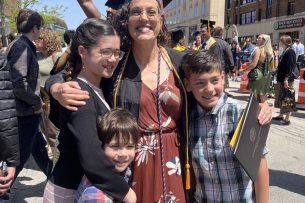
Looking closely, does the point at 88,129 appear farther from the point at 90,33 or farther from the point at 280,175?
the point at 280,175

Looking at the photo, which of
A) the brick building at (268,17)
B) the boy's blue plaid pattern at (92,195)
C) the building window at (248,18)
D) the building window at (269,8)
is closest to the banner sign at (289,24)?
the brick building at (268,17)

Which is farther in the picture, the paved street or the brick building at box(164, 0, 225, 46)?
the brick building at box(164, 0, 225, 46)

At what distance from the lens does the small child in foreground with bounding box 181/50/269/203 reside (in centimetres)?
158

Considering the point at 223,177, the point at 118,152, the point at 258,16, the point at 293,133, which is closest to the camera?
the point at 118,152

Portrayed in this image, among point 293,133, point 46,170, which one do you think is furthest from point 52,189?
point 293,133

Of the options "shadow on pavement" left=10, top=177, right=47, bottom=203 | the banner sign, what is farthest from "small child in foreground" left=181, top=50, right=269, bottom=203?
the banner sign

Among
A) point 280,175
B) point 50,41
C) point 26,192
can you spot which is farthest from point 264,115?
point 50,41

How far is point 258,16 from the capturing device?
32.0 meters

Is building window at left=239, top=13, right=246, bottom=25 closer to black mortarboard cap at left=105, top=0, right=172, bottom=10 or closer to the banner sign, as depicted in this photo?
the banner sign

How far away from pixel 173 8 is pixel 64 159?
5725 cm

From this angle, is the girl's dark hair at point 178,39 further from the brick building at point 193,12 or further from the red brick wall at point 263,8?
the brick building at point 193,12

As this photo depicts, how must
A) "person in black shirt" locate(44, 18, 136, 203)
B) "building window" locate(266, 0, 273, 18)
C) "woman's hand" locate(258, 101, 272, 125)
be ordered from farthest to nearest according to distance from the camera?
"building window" locate(266, 0, 273, 18) < "woman's hand" locate(258, 101, 272, 125) < "person in black shirt" locate(44, 18, 136, 203)

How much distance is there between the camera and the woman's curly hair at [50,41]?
4.06 metres

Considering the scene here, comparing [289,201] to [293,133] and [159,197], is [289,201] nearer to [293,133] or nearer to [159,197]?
[159,197]
